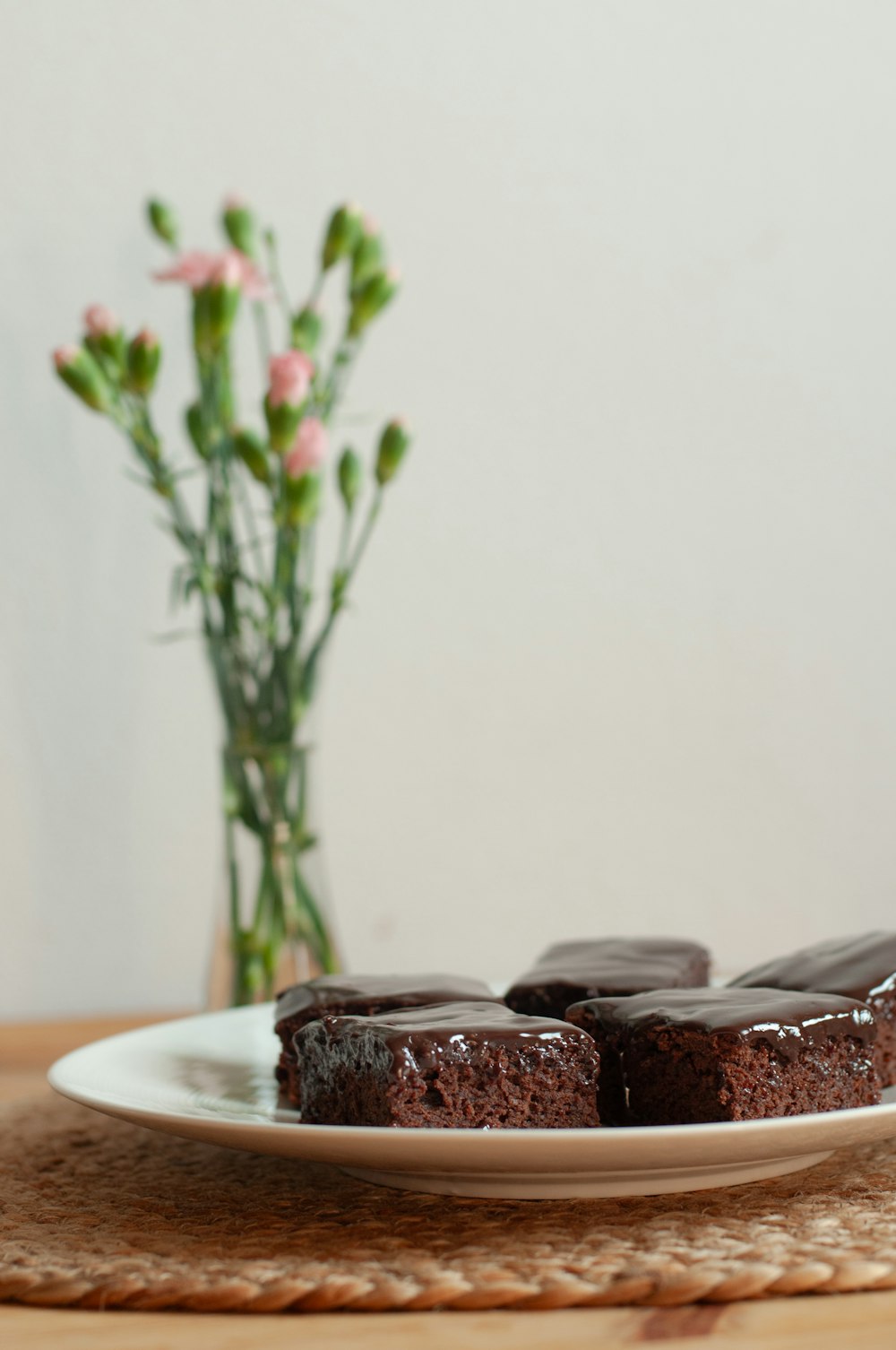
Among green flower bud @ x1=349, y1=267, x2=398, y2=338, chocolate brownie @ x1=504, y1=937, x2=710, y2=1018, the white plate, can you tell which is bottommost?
the white plate

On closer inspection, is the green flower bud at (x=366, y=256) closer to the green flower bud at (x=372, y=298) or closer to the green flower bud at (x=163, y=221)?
the green flower bud at (x=372, y=298)

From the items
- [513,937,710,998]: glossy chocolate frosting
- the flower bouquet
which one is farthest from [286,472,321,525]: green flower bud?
[513,937,710,998]: glossy chocolate frosting

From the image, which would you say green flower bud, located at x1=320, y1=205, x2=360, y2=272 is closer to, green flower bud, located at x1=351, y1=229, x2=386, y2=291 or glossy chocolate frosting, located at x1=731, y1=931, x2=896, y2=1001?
green flower bud, located at x1=351, y1=229, x2=386, y2=291

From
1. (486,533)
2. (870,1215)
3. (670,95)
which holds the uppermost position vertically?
(670,95)

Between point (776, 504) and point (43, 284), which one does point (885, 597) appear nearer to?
point (776, 504)

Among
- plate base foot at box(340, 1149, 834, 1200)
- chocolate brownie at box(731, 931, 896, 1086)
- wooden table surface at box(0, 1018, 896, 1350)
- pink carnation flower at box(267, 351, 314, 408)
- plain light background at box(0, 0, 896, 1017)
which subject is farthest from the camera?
plain light background at box(0, 0, 896, 1017)

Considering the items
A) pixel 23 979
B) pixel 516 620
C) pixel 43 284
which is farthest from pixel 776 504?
pixel 23 979
